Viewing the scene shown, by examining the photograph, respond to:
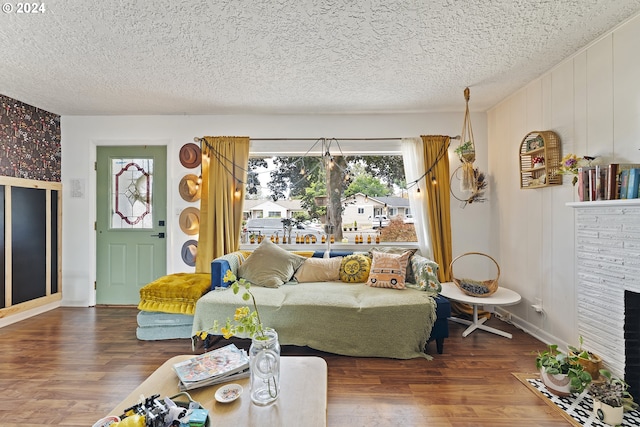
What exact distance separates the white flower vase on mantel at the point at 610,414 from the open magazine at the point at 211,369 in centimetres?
201

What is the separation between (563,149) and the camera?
2.68 meters

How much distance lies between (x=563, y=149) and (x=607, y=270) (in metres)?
1.13

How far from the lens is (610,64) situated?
221cm

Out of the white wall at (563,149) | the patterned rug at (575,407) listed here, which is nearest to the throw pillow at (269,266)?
the patterned rug at (575,407)

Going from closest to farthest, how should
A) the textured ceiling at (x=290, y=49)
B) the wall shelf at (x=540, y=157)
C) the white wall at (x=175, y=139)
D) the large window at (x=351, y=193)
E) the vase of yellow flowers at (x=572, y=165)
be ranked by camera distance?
the textured ceiling at (x=290, y=49) → the vase of yellow flowers at (x=572, y=165) → the wall shelf at (x=540, y=157) → the white wall at (x=175, y=139) → the large window at (x=351, y=193)

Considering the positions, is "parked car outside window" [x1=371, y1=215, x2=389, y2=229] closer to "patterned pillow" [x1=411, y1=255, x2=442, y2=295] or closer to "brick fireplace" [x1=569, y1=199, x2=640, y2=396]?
"patterned pillow" [x1=411, y1=255, x2=442, y2=295]

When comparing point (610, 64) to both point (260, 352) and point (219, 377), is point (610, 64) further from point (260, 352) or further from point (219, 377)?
point (219, 377)

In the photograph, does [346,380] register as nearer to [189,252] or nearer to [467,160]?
[467,160]

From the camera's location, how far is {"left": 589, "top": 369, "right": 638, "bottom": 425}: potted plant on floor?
1.73 m

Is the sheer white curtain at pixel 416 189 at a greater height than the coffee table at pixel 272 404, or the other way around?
the sheer white curtain at pixel 416 189

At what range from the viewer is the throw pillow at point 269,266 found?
3139 mm

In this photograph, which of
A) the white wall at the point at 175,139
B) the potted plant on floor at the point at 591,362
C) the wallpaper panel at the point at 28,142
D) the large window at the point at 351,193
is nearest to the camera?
the potted plant on floor at the point at 591,362

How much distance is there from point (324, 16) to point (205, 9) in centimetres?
76

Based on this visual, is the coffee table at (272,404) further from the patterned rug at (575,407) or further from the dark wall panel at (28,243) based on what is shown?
the dark wall panel at (28,243)
